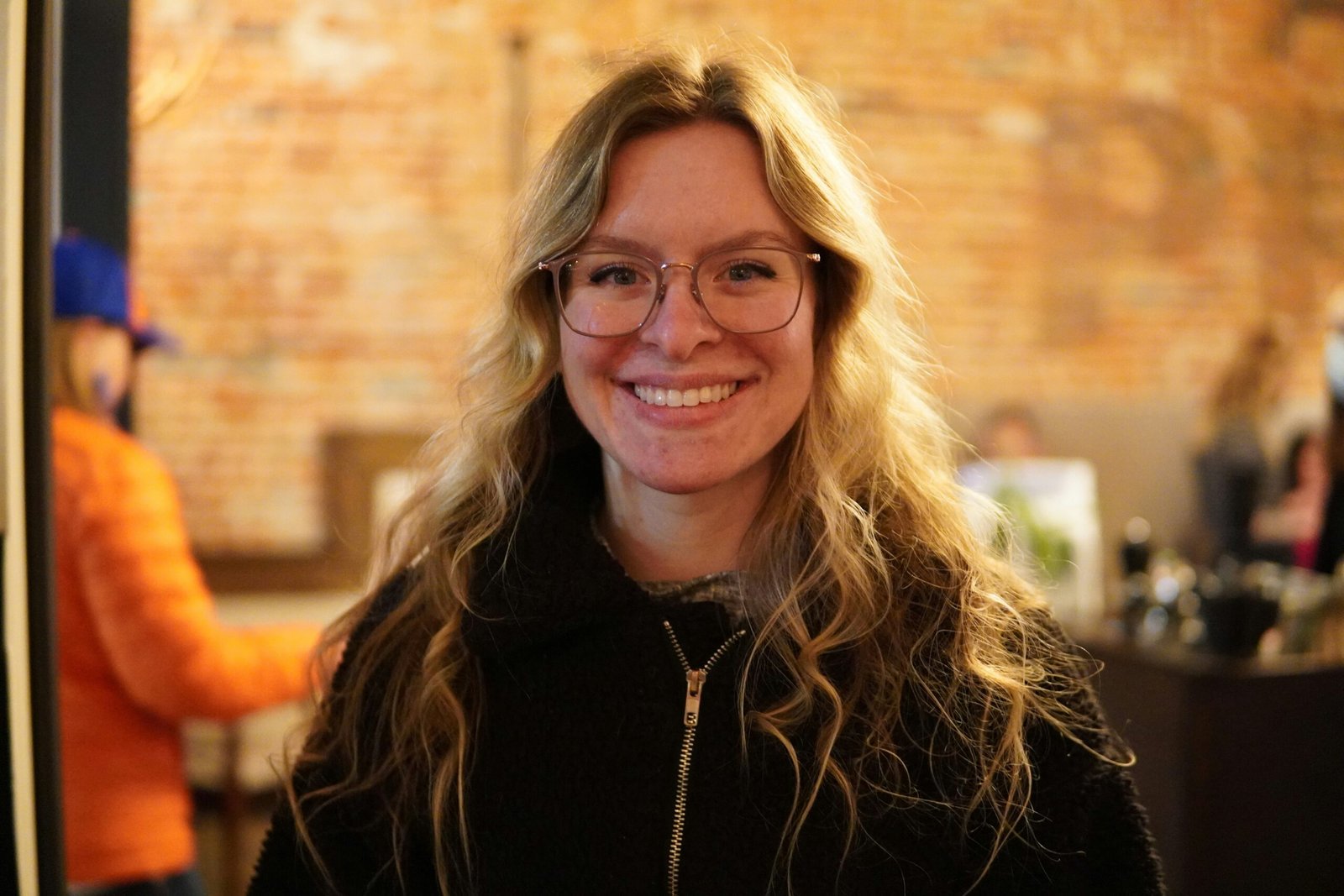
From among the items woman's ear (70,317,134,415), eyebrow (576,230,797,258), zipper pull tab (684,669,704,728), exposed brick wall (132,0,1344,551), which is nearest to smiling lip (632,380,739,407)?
eyebrow (576,230,797,258)

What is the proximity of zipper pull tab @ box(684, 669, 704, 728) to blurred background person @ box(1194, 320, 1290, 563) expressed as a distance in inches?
144

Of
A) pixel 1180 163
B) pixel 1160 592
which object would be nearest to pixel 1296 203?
pixel 1180 163

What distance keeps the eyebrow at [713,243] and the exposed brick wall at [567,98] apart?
295 cm

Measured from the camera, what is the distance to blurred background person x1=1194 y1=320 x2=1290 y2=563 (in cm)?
444

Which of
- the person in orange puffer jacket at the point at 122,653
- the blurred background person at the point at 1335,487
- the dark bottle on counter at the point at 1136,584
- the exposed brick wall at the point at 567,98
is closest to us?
the person in orange puffer jacket at the point at 122,653

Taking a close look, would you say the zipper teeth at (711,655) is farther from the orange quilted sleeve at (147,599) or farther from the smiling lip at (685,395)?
the orange quilted sleeve at (147,599)

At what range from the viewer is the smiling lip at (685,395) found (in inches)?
42.9

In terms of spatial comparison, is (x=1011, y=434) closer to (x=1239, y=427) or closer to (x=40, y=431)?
(x=1239, y=427)

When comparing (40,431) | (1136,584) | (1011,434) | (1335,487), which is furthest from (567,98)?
(40,431)

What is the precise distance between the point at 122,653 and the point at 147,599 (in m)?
0.09

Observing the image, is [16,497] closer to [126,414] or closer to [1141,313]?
A: [126,414]

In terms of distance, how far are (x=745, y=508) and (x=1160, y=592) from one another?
5.80 ft

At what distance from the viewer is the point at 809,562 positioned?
1133mm

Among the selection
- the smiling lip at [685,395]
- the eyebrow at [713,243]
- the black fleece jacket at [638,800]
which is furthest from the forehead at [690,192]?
the black fleece jacket at [638,800]
